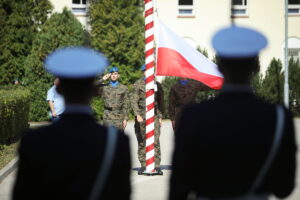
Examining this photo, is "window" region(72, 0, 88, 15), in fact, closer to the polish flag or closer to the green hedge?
the green hedge

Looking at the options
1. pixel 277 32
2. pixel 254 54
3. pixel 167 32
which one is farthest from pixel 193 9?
pixel 254 54

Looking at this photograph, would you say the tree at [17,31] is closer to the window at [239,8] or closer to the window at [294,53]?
the window at [239,8]

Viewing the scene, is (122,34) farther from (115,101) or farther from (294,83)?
(115,101)

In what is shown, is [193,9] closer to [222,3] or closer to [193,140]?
[222,3]

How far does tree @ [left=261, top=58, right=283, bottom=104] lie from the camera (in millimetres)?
31531

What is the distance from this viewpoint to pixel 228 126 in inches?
117

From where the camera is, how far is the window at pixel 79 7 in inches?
1372

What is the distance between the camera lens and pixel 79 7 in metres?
35.0

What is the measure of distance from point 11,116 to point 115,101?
483cm

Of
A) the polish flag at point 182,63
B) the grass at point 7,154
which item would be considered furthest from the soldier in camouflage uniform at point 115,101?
the grass at point 7,154

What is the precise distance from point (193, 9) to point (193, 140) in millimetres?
33520

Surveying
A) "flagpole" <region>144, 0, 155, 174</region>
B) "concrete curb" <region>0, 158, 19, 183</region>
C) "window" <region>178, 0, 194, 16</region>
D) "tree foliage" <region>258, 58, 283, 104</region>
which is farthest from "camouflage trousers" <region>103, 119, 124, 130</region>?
"window" <region>178, 0, 194, 16</region>

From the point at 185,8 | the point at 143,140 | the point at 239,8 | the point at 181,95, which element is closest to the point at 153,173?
the point at 143,140

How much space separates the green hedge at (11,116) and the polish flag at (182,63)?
4.82 meters
